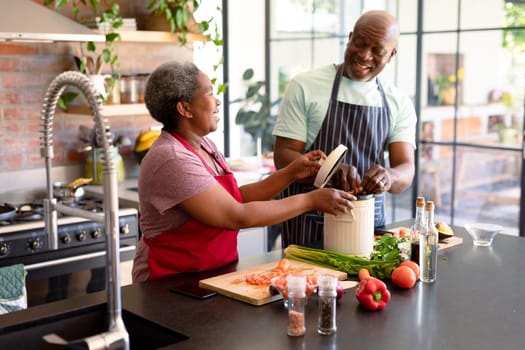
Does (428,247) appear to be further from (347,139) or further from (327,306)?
(347,139)

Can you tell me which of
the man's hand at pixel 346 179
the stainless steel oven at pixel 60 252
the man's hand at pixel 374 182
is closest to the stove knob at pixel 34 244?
the stainless steel oven at pixel 60 252

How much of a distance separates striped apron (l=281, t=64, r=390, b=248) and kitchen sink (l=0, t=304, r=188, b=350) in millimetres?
1113

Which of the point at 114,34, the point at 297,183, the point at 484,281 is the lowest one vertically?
the point at 484,281

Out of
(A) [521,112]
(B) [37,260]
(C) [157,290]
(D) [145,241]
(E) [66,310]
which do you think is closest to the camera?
(E) [66,310]

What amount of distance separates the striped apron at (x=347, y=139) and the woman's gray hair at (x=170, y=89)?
76 cm

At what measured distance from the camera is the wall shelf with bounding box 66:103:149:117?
4.05 m

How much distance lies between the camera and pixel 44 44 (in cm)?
404

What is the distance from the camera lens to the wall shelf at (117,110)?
4.05 metres

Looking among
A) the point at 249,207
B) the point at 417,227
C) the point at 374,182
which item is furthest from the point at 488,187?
the point at 249,207

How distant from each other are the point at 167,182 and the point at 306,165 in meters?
0.61

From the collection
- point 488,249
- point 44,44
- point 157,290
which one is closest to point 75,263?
point 44,44

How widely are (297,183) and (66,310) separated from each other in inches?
48.8

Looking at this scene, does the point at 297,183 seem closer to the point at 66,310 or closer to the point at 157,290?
the point at 157,290

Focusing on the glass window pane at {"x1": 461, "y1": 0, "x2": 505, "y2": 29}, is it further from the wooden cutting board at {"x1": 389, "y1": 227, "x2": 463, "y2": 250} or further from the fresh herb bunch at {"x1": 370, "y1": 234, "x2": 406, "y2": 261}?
the fresh herb bunch at {"x1": 370, "y1": 234, "x2": 406, "y2": 261}
